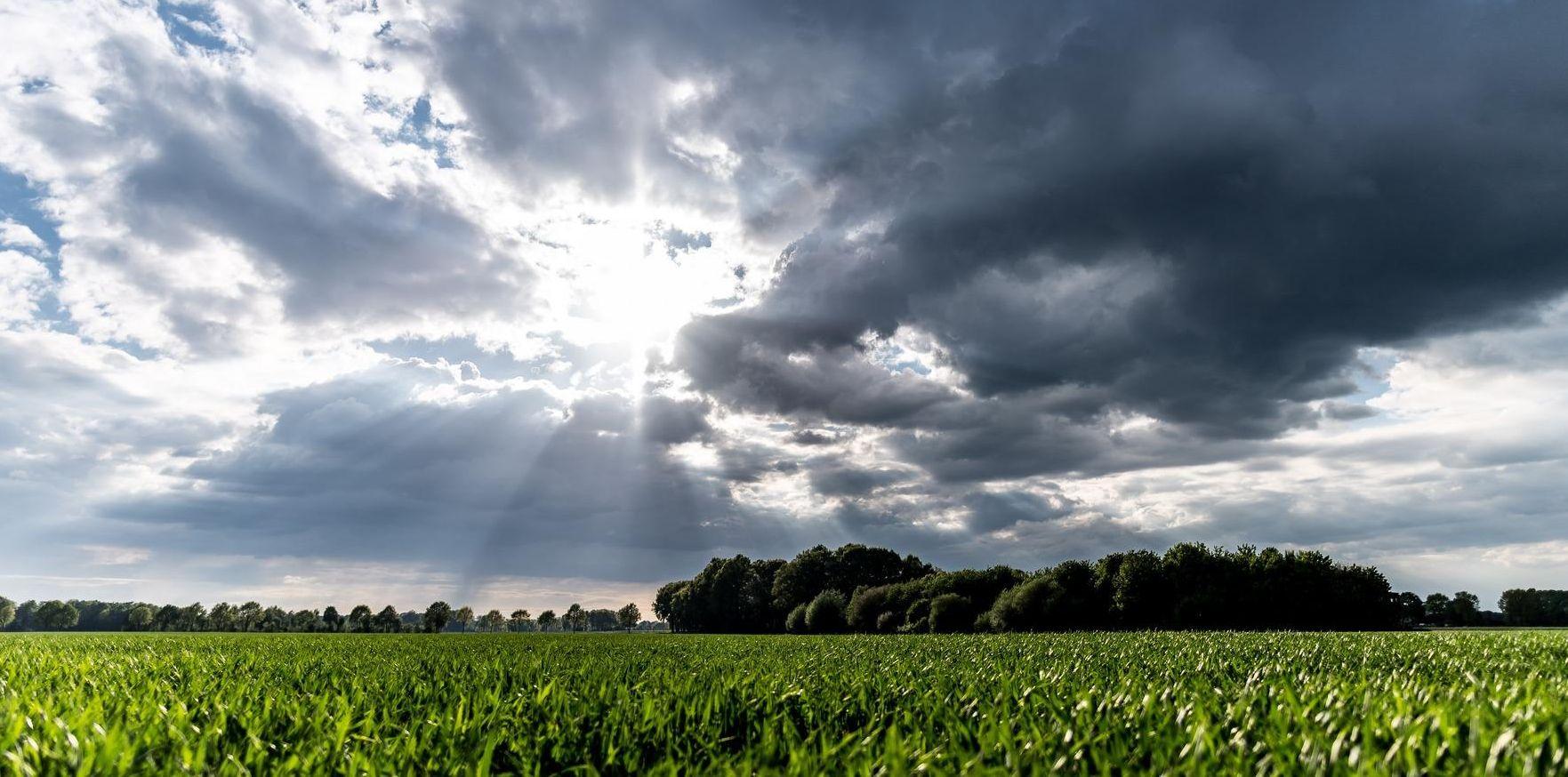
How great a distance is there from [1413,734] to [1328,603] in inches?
2770

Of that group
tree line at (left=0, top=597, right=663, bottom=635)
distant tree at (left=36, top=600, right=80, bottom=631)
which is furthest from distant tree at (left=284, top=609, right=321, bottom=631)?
distant tree at (left=36, top=600, right=80, bottom=631)

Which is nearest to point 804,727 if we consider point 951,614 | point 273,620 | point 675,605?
point 951,614

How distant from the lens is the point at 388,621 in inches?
5817

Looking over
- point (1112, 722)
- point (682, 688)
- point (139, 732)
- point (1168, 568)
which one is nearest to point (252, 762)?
point (139, 732)

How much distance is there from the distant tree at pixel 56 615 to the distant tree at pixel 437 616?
79882 millimetres

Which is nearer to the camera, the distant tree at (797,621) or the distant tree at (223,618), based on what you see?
the distant tree at (797,621)

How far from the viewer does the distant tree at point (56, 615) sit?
16138cm

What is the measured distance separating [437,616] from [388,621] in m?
9.90

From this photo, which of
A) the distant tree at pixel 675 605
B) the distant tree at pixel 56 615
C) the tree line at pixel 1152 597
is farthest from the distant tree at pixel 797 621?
the distant tree at pixel 56 615

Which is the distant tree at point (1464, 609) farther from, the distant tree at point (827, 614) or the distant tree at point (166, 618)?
the distant tree at point (166, 618)

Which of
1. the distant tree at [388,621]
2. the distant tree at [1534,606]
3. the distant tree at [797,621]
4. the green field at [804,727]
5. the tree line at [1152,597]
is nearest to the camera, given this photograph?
the green field at [804,727]

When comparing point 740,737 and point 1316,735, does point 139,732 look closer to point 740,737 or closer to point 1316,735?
point 740,737

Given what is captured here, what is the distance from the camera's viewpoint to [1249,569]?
61.3 metres

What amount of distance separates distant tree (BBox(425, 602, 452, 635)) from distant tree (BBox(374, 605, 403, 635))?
497cm
